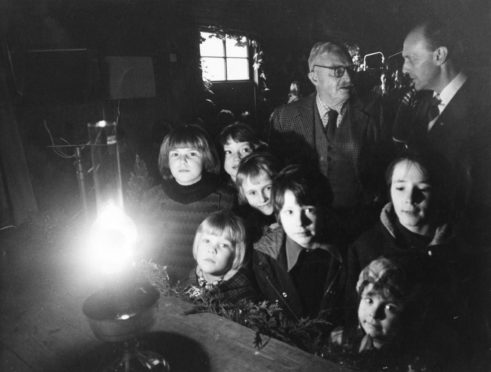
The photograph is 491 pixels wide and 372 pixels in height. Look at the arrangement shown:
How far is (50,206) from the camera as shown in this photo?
3426mm

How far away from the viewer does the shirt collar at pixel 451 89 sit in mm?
1505

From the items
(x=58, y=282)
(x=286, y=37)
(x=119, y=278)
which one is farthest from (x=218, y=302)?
(x=286, y=37)

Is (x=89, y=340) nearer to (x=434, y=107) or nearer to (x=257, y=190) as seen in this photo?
(x=257, y=190)

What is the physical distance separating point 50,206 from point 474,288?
335cm

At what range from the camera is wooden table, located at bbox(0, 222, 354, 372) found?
1.32 metres

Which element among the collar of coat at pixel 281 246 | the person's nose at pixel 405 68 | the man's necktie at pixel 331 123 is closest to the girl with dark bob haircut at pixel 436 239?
the collar of coat at pixel 281 246

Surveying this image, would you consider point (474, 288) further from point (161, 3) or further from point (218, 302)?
point (161, 3)

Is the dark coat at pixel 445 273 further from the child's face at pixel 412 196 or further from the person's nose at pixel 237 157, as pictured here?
the person's nose at pixel 237 157

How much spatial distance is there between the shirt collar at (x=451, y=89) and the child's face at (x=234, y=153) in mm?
1169

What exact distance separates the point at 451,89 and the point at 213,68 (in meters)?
3.54

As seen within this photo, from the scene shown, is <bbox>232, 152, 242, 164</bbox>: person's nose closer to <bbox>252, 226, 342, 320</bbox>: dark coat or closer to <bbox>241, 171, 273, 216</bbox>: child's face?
<bbox>241, 171, 273, 216</bbox>: child's face

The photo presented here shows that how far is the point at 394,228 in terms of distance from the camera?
1.56 m

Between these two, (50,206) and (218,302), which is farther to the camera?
(50,206)

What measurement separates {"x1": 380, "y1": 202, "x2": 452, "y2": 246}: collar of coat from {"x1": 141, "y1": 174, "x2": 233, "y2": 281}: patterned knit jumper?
0.96 metres
